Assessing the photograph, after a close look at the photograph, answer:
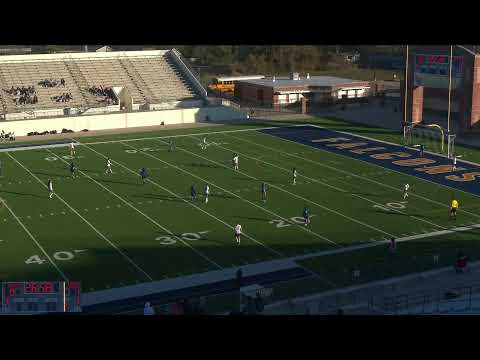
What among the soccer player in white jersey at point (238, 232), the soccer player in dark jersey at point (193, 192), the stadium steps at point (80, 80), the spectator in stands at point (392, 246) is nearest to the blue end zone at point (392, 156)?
the spectator in stands at point (392, 246)

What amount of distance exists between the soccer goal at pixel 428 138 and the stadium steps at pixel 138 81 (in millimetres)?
17741

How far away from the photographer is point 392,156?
33.2m

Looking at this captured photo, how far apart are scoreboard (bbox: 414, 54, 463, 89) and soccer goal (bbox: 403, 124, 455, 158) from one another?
11.8 feet

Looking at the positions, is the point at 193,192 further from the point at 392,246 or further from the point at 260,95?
the point at 260,95

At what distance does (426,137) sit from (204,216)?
18.7m

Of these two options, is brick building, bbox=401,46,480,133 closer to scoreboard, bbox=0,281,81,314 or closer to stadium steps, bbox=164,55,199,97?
stadium steps, bbox=164,55,199,97

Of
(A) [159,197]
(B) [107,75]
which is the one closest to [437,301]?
(A) [159,197]

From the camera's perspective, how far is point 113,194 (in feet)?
86.7

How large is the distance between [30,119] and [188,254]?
25.0 meters

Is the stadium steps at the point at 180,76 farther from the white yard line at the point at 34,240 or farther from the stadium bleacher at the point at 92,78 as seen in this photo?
the white yard line at the point at 34,240

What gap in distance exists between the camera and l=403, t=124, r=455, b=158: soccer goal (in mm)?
34631

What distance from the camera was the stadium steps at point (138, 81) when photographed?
48.8 metres
